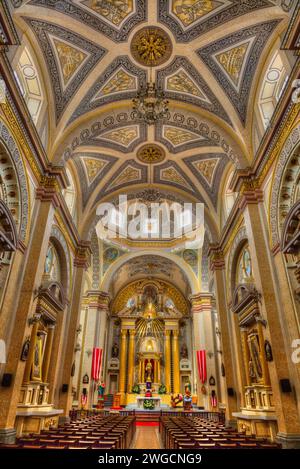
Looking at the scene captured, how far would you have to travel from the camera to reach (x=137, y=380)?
79.6 ft

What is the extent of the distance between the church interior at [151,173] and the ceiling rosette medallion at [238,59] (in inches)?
1.4

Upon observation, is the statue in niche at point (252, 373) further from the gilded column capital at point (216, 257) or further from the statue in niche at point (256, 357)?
the gilded column capital at point (216, 257)

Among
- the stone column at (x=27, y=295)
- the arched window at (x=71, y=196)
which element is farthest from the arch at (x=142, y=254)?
the stone column at (x=27, y=295)

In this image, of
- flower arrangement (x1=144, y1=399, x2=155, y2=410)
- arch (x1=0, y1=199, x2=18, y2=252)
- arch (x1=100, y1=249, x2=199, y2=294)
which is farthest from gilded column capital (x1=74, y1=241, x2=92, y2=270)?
flower arrangement (x1=144, y1=399, x2=155, y2=410)

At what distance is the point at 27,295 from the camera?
8688mm

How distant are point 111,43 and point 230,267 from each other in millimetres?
9499

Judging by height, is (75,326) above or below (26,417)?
above

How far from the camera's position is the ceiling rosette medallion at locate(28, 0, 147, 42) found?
8992mm

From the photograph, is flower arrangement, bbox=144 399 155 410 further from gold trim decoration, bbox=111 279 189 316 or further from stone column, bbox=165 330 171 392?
gold trim decoration, bbox=111 279 189 316

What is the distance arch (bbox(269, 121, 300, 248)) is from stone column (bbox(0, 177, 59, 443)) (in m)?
6.93

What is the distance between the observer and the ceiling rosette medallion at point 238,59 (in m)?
9.40

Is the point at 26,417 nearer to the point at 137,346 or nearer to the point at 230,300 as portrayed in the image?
the point at 230,300

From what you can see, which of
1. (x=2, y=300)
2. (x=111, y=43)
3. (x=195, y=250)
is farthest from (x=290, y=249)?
(x=195, y=250)
